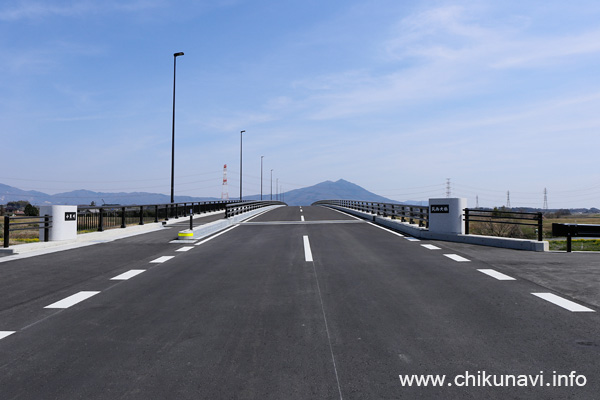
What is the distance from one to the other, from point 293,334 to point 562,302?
453 cm

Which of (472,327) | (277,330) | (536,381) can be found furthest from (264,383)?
(472,327)

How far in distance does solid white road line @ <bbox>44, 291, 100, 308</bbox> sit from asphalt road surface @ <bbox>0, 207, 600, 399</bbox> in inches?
1.3

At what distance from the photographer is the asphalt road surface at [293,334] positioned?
3707mm

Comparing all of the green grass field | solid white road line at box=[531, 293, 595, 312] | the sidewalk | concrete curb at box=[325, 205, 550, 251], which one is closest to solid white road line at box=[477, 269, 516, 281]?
solid white road line at box=[531, 293, 595, 312]

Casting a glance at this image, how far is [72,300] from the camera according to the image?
689cm

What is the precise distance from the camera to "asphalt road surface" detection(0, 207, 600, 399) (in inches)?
146

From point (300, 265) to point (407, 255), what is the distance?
3581 millimetres

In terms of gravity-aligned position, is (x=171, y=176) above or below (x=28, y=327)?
above

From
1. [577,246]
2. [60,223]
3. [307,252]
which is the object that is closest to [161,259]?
[307,252]

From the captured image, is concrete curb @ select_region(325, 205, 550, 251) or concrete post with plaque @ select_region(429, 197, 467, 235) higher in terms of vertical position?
concrete post with plaque @ select_region(429, 197, 467, 235)

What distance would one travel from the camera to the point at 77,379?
12.6 feet

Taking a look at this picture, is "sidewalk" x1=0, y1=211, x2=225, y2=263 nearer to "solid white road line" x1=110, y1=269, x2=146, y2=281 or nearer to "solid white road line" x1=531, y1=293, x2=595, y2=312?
"solid white road line" x1=110, y1=269, x2=146, y2=281

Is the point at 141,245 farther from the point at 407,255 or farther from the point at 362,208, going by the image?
the point at 362,208

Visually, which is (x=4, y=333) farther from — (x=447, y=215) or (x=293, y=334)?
(x=447, y=215)
